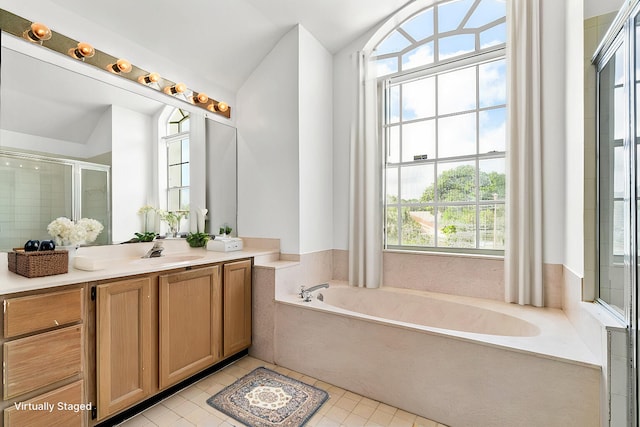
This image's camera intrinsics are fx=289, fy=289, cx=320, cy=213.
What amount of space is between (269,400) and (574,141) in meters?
2.49

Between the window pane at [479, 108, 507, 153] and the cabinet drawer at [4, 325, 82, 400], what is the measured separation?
3015 mm

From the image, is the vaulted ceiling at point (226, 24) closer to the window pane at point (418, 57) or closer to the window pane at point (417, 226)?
the window pane at point (418, 57)

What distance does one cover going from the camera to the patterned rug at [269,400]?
1.66m

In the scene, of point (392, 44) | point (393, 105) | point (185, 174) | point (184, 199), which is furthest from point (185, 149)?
point (392, 44)

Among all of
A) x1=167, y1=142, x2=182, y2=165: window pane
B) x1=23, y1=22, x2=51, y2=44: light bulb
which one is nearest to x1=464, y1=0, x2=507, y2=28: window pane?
x1=167, y1=142, x2=182, y2=165: window pane

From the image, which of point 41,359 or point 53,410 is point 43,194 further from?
point 53,410

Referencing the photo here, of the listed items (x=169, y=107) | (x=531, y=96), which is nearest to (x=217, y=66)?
(x=169, y=107)

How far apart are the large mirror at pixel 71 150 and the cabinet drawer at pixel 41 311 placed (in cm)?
59

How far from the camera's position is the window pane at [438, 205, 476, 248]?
251 centimetres

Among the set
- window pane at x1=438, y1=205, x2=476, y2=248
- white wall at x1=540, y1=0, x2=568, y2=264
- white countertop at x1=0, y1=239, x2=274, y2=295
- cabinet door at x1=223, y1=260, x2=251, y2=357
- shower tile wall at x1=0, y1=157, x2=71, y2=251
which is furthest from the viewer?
window pane at x1=438, y1=205, x2=476, y2=248

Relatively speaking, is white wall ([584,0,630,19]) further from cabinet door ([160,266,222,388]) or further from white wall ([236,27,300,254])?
cabinet door ([160,266,222,388])

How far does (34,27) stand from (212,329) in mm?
2158

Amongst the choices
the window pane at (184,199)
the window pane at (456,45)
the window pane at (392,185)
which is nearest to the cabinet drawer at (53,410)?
the window pane at (184,199)

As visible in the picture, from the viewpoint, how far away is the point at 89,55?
193cm
